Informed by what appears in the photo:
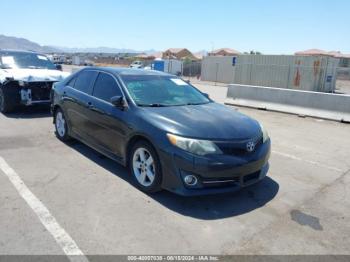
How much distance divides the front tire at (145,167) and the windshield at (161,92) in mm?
709

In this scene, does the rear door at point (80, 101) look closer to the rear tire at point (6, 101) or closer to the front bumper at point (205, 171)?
the front bumper at point (205, 171)

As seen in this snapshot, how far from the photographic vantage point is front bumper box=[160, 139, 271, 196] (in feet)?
13.0

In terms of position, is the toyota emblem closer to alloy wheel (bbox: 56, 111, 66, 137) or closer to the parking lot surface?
the parking lot surface

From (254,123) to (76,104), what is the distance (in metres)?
3.11

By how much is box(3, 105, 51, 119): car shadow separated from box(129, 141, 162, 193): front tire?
18.9ft

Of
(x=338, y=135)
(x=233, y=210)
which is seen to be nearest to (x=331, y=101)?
(x=338, y=135)

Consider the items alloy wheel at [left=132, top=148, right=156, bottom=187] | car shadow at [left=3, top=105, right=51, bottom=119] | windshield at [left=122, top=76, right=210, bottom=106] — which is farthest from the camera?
car shadow at [left=3, top=105, right=51, bottom=119]

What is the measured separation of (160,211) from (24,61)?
8375 mm

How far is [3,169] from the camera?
17.1ft

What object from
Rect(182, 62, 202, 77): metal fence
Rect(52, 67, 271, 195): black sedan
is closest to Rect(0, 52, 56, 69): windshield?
Rect(52, 67, 271, 195): black sedan

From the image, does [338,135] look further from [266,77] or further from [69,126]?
[266,77]

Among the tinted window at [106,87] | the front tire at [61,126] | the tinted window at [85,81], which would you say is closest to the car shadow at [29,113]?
the front tire at [61,126]

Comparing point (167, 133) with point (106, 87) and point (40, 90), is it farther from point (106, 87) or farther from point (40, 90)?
point (40, 90)

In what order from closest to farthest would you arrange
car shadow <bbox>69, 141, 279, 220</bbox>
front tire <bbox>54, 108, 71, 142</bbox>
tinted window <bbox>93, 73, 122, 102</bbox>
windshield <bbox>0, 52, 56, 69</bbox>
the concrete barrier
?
car shadow <bbox>69, 141, 279, 220</bbox>
tinted window <bbox>93, 73, 122, 102</bbox>
front tire <bbox>54, 108, 71, 142</bbox>
windshield <bbox>0, 52, 56, 69</bbox>
the concrete barrier
